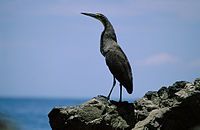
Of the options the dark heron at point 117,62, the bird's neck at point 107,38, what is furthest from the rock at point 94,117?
the bird's neck at point 107,38

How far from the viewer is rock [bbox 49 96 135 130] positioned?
6934 mm

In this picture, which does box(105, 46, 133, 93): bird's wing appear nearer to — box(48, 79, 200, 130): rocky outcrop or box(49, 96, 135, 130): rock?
box(48, 79, 200, 130): rocky outcrop

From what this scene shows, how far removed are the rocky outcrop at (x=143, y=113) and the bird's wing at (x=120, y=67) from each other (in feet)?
1.99

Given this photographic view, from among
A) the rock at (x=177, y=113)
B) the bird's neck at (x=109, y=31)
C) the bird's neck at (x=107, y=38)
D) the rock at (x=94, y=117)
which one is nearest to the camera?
the rock at (x=177, y=113)

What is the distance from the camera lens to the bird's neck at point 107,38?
8.70 meters

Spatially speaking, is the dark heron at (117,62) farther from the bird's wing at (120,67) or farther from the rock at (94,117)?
the rock at (94,117)

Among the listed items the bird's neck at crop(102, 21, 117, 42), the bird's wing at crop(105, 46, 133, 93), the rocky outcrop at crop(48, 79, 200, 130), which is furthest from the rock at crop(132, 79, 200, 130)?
the bird's neck at crop(102, 21, 117, 42)

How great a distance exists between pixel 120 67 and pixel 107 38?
3.77 feet

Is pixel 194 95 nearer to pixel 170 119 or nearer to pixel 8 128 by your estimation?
pixel 170 119

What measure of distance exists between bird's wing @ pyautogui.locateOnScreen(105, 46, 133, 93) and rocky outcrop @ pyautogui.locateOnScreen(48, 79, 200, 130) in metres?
0.61

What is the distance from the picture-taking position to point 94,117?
23.0 ft

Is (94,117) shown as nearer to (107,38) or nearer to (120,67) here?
(120,67)

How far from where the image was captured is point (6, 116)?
6.05 ft

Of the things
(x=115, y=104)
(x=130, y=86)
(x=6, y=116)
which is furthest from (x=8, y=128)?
(x=130, y=86)
